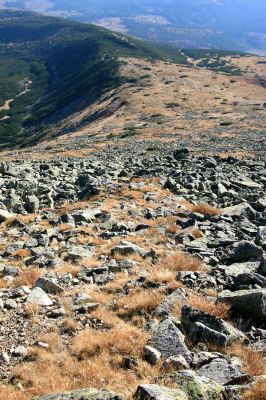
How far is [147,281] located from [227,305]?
226 centimetres

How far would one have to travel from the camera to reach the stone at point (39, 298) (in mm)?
8977

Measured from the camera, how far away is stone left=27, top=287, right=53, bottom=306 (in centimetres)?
898

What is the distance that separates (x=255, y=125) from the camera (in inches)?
2245

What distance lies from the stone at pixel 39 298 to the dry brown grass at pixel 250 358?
3.97 meters

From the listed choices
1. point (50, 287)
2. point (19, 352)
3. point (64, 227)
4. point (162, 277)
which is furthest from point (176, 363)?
point (64, 227)

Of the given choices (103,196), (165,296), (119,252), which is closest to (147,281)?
(165,296)

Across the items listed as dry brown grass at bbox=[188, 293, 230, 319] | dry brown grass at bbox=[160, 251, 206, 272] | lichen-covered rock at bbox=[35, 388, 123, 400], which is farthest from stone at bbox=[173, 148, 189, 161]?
lichen-covered rock at bbox=[35, 388, 123, 400]

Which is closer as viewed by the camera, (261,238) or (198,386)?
(198,386)

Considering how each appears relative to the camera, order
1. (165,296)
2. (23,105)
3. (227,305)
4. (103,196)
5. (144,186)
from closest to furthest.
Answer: (227,305)
(165,296)
(103,196)
(144,186)
(23,105)

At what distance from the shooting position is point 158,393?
206 inches

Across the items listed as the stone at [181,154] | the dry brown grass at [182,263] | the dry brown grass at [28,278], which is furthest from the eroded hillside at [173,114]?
the dry brown grass at [28,278]

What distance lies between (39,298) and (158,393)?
453cm

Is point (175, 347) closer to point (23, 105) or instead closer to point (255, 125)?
point (255, 125)

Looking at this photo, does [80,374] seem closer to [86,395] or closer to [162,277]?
[86,395]
